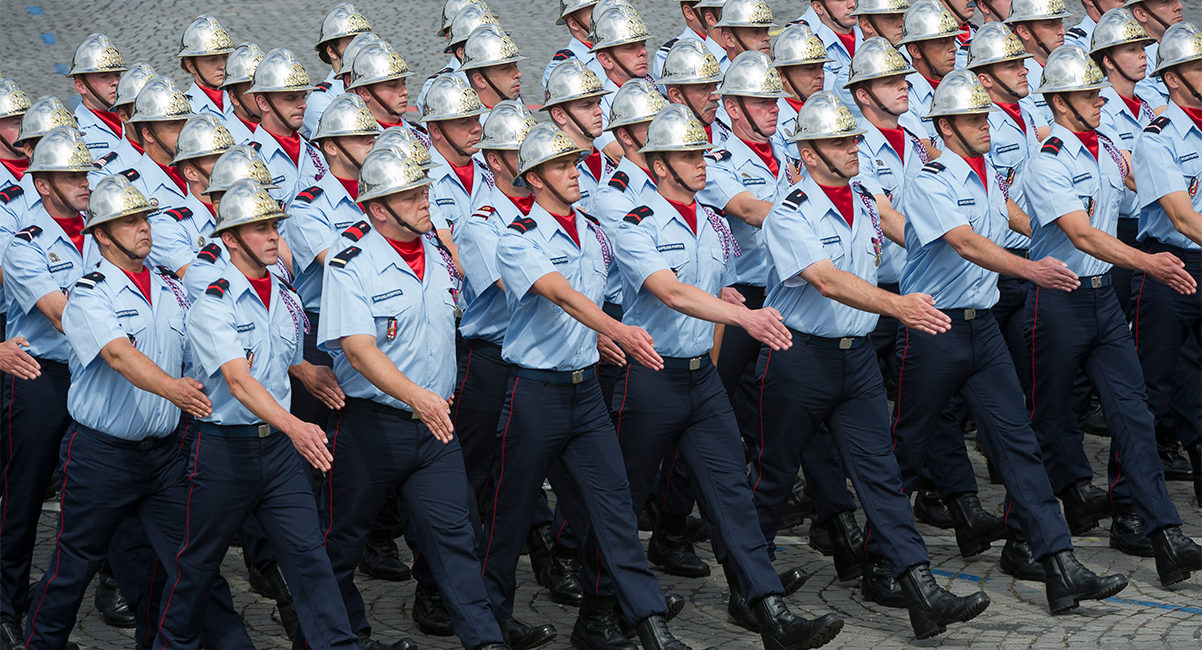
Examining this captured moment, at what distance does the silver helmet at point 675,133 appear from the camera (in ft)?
25.7

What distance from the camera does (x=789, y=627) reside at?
7492 millimetres

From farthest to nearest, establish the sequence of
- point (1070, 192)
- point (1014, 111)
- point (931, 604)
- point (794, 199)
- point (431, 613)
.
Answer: point (1014, 111) < point (1070, 192) < point (431, 613) < point (794, 199) < point (931, 604)

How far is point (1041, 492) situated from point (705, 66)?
282cm

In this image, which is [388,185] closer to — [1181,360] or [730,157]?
[730,157]

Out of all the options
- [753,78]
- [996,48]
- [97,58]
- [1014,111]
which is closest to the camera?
[753,78]

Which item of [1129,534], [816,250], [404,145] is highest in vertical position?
[404,145]

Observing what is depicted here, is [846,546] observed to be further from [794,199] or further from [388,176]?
[388,176]

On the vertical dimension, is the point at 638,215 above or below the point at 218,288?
below

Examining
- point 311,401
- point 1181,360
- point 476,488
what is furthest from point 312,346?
point 1181,360

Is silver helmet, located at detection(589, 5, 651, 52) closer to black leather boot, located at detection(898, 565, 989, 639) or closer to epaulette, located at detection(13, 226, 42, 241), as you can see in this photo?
epaulette, located at detection(13, 226, 42, 241)

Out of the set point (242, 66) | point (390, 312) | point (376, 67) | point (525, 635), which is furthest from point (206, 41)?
point (525, 635)

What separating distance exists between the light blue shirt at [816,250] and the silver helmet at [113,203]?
2753 mm

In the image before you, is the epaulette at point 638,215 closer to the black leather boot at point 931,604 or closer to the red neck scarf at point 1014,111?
the black leather boot at point 931,604

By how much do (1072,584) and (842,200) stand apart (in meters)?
2.05
